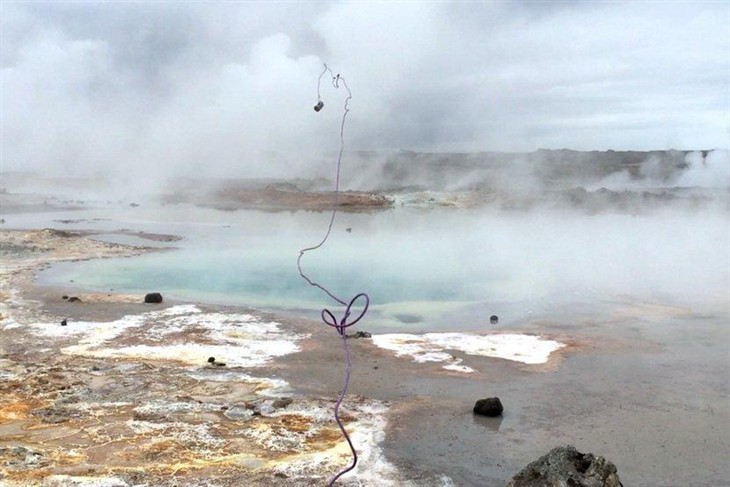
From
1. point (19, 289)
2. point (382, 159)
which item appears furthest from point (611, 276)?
point (382, 159)

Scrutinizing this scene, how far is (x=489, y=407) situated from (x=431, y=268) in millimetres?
10568

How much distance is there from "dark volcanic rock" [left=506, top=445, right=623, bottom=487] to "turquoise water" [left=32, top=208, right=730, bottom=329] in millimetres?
6753

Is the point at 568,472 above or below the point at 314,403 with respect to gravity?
above

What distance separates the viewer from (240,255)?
19.6m

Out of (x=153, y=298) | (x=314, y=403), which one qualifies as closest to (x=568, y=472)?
(x=314, y=403)

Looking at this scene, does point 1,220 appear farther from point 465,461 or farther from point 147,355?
point 465,461

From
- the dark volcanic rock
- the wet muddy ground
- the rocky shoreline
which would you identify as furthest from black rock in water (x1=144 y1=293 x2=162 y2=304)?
the dark volcanic rock

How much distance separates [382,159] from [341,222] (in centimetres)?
5021

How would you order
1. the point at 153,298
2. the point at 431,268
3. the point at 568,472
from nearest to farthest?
the point at 568,472 → the point at 153,298 → the point at 431,268

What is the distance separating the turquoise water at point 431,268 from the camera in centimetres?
1371

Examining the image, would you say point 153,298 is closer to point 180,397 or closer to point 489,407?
point 180,397

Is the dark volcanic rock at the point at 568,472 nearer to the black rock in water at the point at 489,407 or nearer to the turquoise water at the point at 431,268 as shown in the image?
the black rock in water at the point at 489,407

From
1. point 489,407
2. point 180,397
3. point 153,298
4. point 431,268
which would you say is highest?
point 431,268

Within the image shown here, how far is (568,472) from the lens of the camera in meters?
4.77
